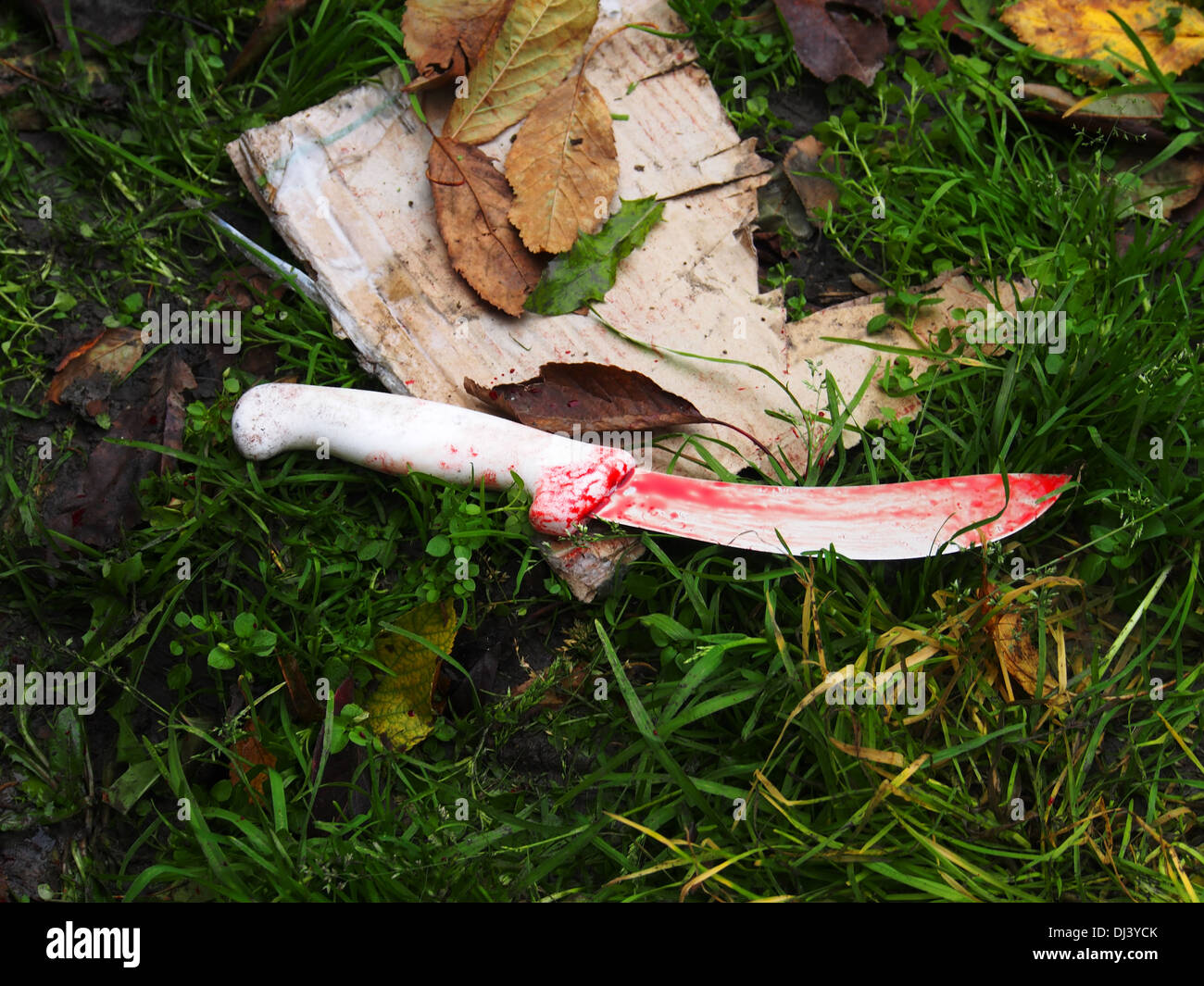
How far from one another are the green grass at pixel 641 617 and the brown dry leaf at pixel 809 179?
0.21ft

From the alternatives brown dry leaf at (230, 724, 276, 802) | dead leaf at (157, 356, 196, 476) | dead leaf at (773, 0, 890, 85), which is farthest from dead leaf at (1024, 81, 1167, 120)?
brown dry leaf at (230, 724, 276, 802)

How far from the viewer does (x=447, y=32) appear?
2.80 metres

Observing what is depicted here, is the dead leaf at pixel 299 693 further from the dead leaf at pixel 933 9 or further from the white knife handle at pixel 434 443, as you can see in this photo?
the dead leaf at pixel 933 9

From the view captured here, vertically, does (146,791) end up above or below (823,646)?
below

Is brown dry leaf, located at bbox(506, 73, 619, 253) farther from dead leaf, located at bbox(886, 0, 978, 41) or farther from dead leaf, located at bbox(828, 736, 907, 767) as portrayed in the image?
dead leaf, located at bbox(828, 736, 907, 767)

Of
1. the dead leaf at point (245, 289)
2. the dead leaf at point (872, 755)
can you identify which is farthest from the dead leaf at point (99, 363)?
the dead leaf at point (872, 755)

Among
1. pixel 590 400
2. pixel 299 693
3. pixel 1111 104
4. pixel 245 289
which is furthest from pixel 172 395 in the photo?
pixel 1111 104

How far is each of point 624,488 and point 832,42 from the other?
172 centimetres

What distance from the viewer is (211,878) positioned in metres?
2.19

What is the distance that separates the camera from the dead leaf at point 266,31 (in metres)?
2.94

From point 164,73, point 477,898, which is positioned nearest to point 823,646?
point 477,898
